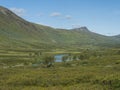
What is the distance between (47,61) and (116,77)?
110801mm

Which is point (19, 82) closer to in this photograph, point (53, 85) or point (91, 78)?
point (53, 85)

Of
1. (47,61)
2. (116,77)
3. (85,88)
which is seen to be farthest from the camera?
(47,61)

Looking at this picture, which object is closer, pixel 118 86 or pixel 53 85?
pixel 118 86

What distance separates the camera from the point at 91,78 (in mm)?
101375

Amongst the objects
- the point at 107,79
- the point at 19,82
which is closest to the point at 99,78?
the point at 107,79

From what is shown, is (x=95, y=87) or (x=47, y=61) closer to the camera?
(x=95, y=87)

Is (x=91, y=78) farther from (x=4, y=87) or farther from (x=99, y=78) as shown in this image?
(x=4, y=87)

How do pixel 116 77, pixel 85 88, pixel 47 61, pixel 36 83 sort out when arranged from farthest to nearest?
pixel 47 61
pixel 36 83
pixel 116 77
pixel 85 88

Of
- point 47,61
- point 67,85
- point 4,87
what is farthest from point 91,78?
point 47,61

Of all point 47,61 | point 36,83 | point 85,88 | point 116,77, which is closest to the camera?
point 85,88

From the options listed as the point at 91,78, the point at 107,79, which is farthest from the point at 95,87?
the point at 91,78

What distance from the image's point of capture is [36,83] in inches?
3844

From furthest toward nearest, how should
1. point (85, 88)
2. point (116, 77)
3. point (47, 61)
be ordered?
1. point (47, 61)
2. point (116, 77)
3. point (85, 88)

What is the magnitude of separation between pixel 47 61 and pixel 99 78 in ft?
342
